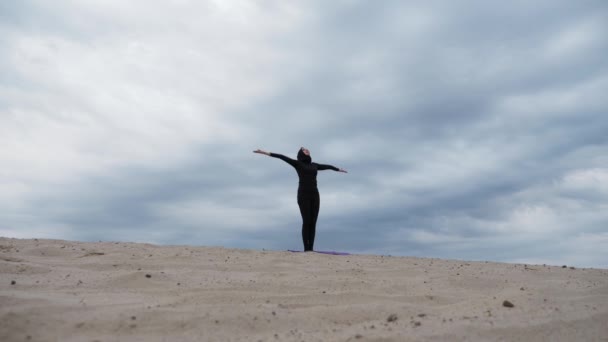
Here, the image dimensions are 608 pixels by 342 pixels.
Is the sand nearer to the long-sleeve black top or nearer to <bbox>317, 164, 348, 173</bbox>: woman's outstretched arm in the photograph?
the long-sleeve black top

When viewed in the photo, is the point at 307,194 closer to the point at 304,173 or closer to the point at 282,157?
the point at 304,173

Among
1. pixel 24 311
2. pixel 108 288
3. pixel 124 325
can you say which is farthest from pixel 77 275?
pixel 124 325

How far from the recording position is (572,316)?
407 cm

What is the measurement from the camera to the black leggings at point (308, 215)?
9.54 meters

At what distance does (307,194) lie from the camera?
31.4 ft

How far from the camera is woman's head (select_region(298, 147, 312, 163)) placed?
977 cm

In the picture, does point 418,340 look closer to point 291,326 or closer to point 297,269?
point 291,326

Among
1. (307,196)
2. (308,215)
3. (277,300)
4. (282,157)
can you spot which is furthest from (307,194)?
(277,300)

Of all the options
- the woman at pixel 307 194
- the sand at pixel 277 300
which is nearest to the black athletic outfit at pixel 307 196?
the woman at pixel 307 194

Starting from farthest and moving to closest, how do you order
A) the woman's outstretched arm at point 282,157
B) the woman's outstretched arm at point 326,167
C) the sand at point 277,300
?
the woman's outstretched arm at point 326,167 < the woman's outstretched arm at point 282,157 < the sand at point 277,300

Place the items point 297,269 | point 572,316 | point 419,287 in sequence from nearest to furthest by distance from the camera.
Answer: point 572,316 < point 419,287 < point 297,269

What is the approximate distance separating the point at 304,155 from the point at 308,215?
113 centimetres

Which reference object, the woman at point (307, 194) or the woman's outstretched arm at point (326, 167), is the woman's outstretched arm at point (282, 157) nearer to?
the woman at point (307, 194)

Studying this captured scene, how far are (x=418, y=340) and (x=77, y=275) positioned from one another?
3.36 metres
